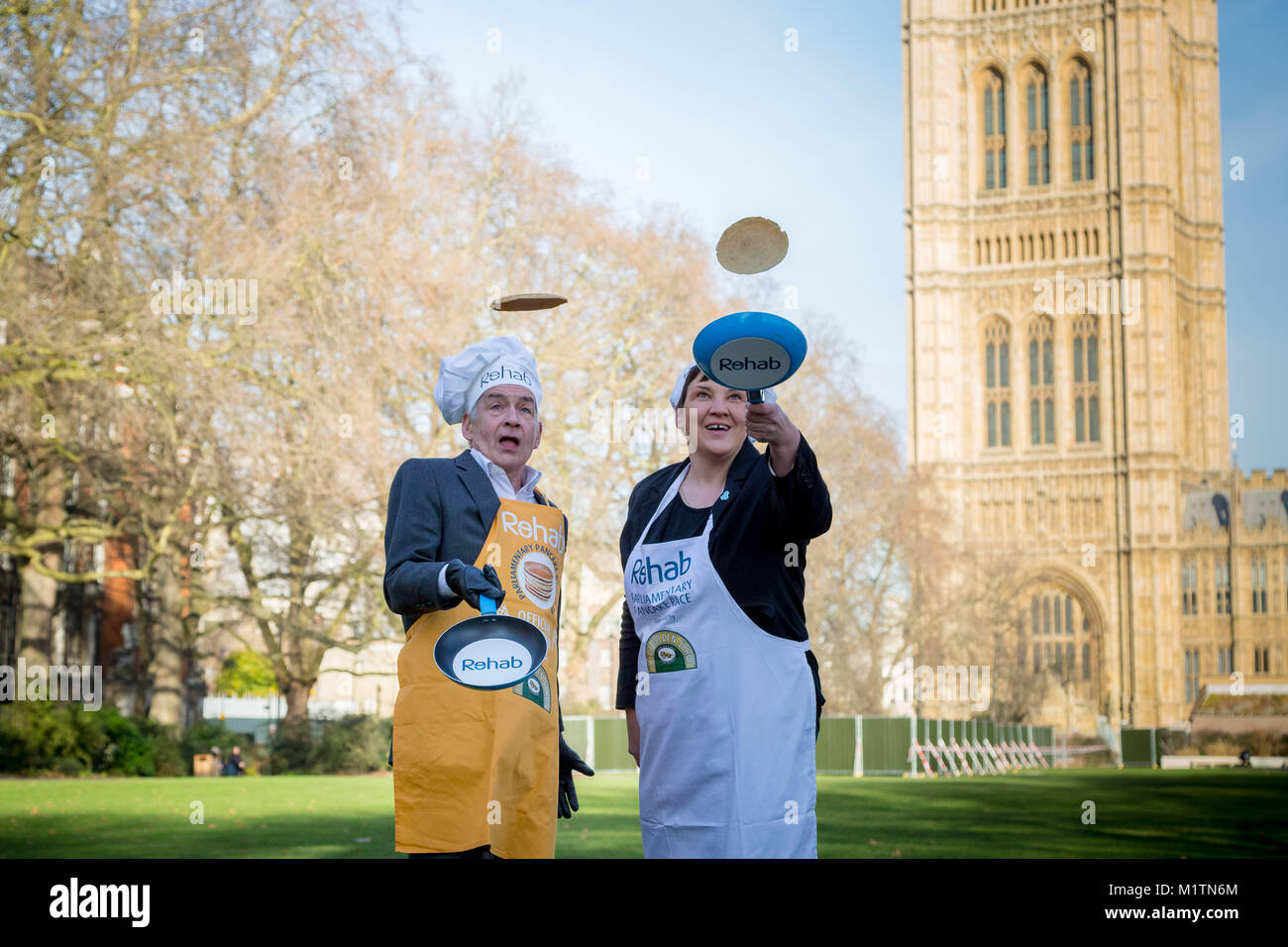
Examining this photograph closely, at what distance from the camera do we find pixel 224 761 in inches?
1093

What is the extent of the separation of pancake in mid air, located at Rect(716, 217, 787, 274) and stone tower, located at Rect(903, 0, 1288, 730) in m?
77.5

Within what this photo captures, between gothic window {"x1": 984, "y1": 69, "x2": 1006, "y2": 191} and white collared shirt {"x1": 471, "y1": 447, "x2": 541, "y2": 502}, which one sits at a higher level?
gothic window {"x1": 984, "y1": 69, "x2": 1006, "y2": 191}

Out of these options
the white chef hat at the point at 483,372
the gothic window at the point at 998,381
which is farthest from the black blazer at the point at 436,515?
the gothic window at the point at 998,381

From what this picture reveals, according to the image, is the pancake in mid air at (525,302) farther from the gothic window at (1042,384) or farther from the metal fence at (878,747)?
the gothic window at (1042,384)

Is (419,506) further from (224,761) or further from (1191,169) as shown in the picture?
(1191,169)

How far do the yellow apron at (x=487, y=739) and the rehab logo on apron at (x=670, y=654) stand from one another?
0.93ft

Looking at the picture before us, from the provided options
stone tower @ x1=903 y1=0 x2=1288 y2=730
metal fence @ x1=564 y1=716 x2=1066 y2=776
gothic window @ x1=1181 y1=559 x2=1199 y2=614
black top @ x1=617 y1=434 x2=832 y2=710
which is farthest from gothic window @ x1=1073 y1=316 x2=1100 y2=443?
black top @ x1=617 y1=434 x2=832 y2=710

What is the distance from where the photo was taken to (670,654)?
3.67 meters

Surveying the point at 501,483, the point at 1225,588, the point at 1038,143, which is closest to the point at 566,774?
the point at 501,483

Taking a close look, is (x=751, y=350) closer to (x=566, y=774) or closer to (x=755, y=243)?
(x=755, y=243)

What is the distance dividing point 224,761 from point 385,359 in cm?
909

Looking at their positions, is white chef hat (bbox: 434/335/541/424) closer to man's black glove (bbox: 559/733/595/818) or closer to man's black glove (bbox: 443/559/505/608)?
man's black glove (bbox: 443/559/505/608)

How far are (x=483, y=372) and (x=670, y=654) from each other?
1.03 m

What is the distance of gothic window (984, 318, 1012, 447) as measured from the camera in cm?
8575
